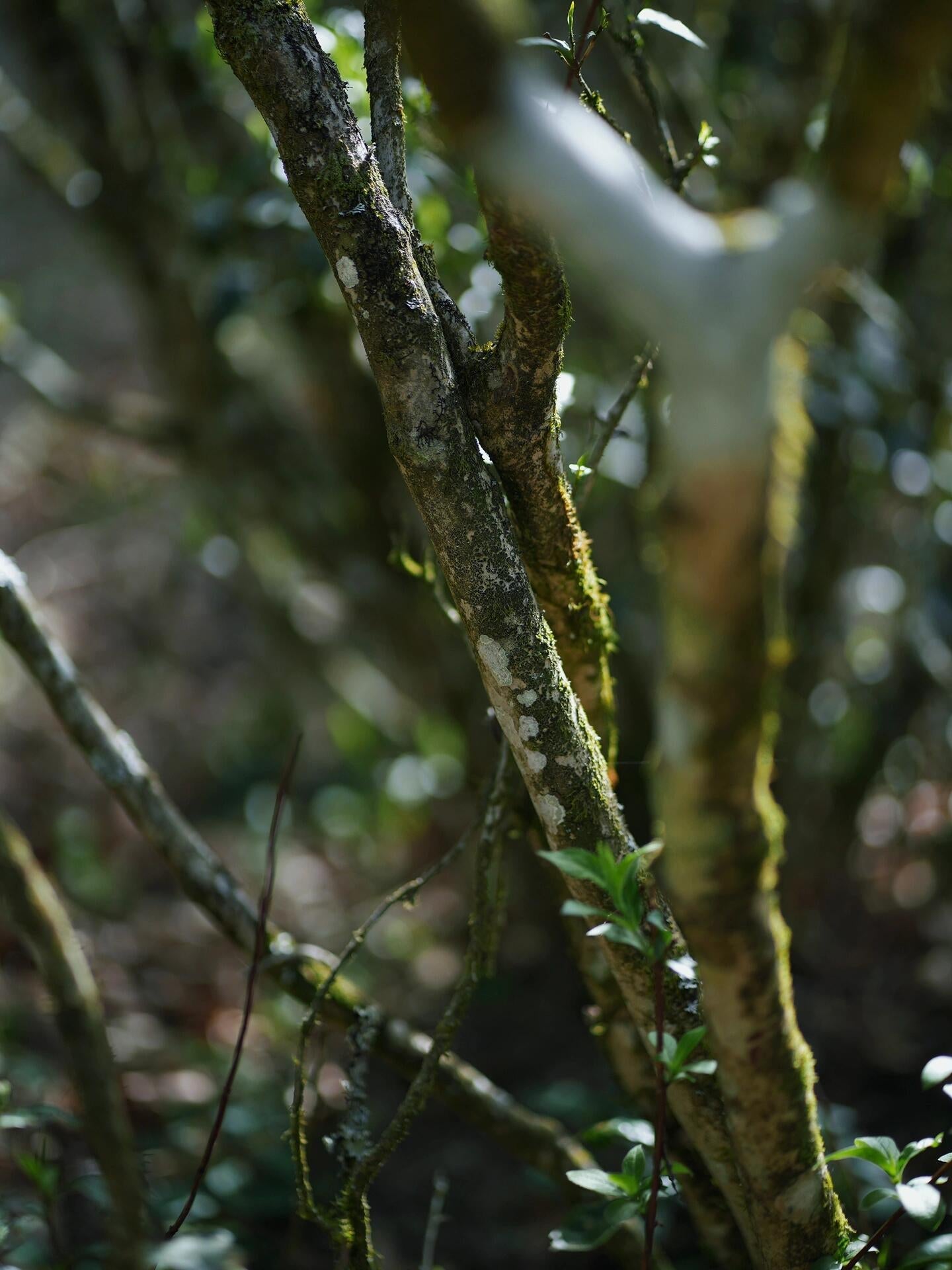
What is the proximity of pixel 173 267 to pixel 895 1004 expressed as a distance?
2689mm

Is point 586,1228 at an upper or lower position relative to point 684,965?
lower

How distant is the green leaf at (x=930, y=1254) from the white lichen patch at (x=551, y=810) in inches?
20.6

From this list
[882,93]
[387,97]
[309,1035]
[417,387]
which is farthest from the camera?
[309,1035]

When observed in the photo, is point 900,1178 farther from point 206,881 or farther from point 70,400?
point 70,400

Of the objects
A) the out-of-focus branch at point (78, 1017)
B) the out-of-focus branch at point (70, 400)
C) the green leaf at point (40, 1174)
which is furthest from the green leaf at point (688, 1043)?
the out-of-focus branch at point (70, 400)

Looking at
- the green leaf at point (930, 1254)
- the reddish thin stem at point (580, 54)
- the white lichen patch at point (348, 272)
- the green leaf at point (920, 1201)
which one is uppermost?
the reddish thin stem at point (580, 54)

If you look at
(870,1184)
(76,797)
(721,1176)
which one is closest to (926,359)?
(870,1184)

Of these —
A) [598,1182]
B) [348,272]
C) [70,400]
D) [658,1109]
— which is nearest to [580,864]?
[658,1109]

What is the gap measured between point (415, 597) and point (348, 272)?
1584 mm

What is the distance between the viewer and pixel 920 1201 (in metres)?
0.84

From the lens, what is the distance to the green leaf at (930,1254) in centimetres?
86

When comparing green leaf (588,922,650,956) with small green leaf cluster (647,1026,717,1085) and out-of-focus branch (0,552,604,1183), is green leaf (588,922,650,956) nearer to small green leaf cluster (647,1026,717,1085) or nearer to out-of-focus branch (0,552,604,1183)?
small green leaf cluster (647,1026,717,1085)

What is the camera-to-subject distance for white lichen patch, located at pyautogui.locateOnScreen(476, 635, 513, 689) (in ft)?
3.14

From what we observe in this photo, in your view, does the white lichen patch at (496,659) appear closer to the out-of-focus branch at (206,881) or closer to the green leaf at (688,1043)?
the green leaf at (688,1043)
